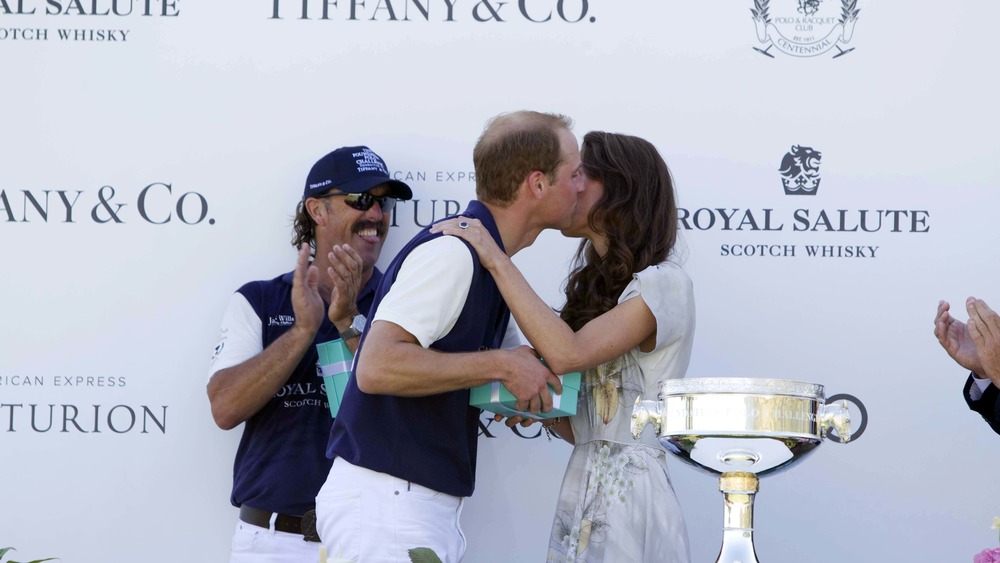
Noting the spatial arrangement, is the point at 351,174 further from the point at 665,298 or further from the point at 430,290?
the point at 665,298

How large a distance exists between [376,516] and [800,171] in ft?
5.40

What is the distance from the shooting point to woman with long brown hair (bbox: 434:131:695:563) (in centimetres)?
264

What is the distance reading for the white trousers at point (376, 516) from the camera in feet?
8.46

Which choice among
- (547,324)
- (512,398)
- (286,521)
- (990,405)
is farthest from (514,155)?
(990,405)

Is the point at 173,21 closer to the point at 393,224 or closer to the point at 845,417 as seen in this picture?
the point at 393,224

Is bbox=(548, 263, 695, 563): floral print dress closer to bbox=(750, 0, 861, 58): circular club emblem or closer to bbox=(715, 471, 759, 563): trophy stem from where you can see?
bbox=(715, 471, 759, 563): trophy stem

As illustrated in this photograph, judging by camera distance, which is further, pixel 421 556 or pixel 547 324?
pixel 547 324

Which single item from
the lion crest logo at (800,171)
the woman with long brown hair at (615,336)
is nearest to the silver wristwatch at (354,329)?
the woman with long brown hair at (615,336)

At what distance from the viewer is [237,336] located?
3342 mm

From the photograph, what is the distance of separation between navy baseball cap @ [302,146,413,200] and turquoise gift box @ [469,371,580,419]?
2.86 feet

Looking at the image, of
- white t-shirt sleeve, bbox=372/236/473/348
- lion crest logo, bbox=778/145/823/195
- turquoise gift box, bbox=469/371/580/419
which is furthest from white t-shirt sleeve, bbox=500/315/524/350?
lion crest logo, bbox=778/145/823/195

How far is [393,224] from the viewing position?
140 inches

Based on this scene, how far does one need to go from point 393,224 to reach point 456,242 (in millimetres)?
1001

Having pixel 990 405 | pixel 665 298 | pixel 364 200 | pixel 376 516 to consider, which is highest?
pixel 364 200
